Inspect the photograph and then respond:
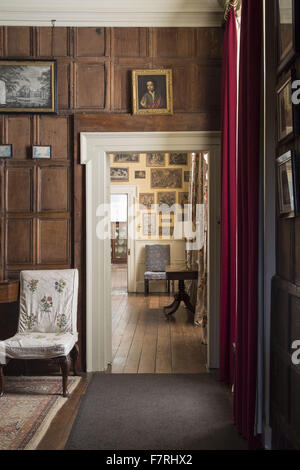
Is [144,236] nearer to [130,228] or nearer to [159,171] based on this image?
[130,228]

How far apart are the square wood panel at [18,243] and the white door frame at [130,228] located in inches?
200

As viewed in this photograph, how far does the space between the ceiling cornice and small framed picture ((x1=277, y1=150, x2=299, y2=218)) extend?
2470mm

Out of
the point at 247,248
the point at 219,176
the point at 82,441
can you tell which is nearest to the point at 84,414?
the point at 82,441

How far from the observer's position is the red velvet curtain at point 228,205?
370 centimetres

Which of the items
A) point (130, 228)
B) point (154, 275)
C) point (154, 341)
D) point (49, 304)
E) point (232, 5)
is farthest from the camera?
point (130, 228)

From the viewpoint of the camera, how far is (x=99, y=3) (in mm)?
4102

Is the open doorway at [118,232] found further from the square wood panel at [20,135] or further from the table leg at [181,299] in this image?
the square wood panel at [20,135]

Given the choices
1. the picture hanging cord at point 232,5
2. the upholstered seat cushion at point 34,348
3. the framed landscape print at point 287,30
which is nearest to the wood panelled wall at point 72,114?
the picture hanging cord at point 232,5

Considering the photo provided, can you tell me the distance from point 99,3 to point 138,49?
1.88ft

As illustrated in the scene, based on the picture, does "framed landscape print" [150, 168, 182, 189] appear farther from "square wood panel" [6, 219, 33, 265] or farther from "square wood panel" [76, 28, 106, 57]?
"square wood panel" [6, 219, 33, 265]

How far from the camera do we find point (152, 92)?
4160mm

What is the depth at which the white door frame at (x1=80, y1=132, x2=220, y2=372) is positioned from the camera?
4.16 m

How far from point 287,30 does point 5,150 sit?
9.62 ft

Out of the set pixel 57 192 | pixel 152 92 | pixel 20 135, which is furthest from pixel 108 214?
pixel 152 92
